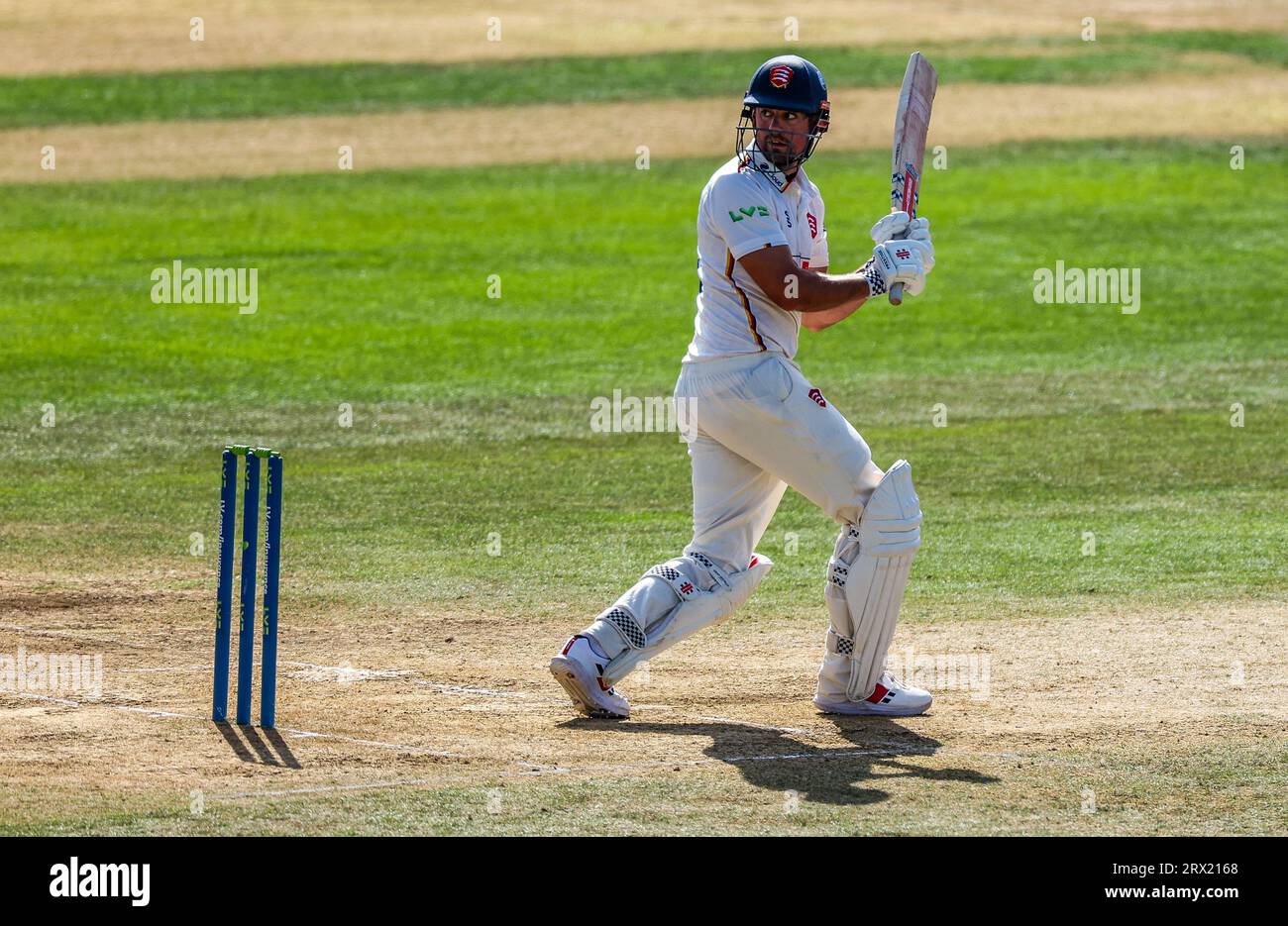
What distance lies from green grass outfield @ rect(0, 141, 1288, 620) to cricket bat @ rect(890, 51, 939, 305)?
2.47 m

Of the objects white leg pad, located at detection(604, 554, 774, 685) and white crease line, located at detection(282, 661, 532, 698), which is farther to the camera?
white crease line, located at detection(282, 661, 532, 698)

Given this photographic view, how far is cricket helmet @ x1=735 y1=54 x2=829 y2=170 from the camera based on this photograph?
748cm

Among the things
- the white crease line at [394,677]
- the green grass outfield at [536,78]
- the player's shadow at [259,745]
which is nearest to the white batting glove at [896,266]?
the white crease line at [394,677]

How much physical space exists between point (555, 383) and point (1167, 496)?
19.8 feet

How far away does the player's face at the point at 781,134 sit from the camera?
7.49 m

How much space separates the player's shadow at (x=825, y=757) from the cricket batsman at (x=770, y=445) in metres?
0.23

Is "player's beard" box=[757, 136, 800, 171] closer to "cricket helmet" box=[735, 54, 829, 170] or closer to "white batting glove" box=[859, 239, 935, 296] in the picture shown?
"cricket helmet" box=[735, 54, 829, 170]

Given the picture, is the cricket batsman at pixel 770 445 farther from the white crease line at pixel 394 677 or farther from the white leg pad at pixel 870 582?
the white crease line at pixel 394 677

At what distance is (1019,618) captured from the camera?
9352 mm

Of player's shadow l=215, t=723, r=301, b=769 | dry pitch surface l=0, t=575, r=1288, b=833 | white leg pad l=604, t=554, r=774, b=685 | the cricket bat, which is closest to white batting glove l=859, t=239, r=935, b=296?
the cricket bat

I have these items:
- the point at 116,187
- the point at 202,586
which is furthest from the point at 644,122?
the point at 202,586

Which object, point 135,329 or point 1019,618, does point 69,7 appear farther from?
point 1019,618

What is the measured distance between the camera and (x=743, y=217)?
7336 millimetres

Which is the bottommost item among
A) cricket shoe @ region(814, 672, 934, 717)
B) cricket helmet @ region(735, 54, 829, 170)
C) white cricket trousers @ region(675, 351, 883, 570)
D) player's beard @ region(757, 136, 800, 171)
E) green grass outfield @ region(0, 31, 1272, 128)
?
cricket shoe @ region(814, 672, 934, 717)
